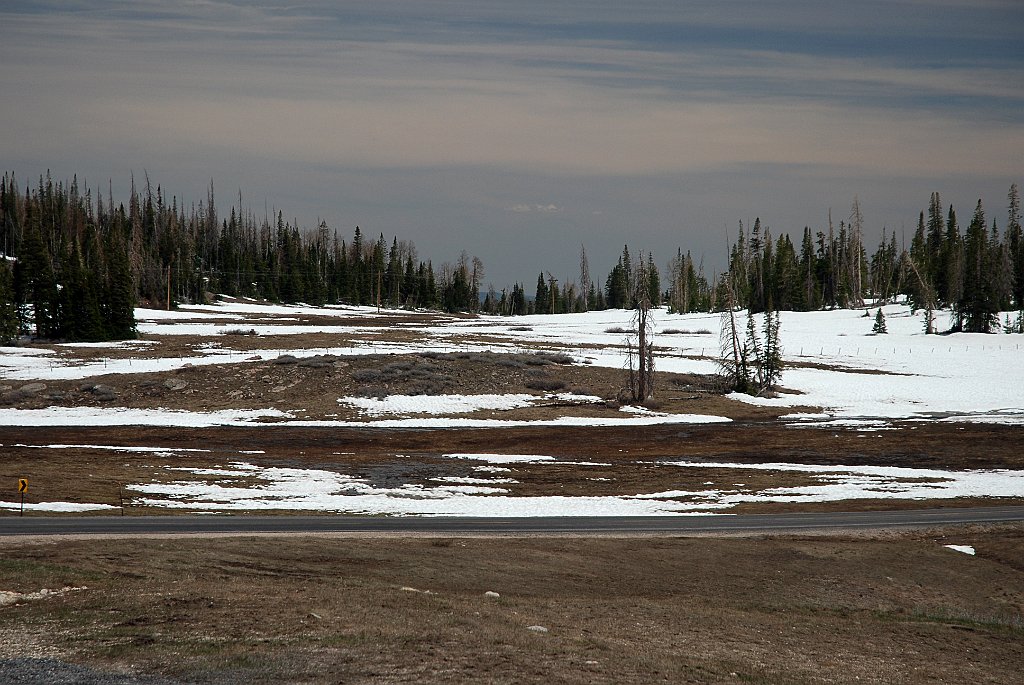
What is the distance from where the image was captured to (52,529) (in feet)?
70.4

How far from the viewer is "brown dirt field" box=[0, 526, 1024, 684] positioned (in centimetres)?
1103

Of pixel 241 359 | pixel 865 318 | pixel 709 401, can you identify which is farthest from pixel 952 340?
pixel 241 359

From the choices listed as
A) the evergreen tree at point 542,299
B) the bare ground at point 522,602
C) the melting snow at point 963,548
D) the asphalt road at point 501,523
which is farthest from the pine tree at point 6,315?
the evergreen tree at point 542,299

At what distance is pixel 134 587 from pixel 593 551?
10419 mm

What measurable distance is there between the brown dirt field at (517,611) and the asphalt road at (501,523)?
2348 mm

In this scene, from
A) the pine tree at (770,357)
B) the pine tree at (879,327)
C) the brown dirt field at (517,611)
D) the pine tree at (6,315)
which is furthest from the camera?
the pine tree at (879,327)

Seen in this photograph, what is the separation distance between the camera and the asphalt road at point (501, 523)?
73.3ft

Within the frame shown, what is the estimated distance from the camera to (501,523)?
2517 cm

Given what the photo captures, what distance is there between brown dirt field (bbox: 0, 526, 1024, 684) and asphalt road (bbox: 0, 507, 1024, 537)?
7.70 feet

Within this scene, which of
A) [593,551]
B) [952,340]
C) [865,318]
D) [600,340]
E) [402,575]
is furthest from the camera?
[865,318]

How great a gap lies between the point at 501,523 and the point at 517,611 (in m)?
11.0

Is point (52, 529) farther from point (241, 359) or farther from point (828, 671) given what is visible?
point (241, 359)

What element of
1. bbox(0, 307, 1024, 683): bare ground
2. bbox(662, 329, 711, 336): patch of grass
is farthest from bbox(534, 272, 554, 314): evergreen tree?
bbox(0, 307, 1024, 683): bare ground

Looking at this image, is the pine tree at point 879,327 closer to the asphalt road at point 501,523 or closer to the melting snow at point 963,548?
the asphalt road at point 501,523
